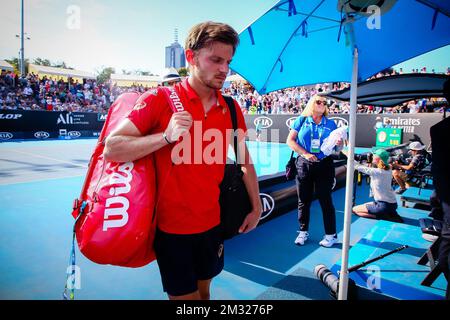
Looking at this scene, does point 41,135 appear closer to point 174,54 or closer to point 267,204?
point 267,204

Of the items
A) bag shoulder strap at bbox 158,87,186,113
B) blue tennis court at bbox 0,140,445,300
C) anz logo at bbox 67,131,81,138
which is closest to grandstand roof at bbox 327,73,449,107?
blue tennis court at bbox 0,140,445,300

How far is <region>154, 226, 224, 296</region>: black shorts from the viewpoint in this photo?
1459 millimetres

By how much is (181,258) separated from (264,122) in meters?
18.3

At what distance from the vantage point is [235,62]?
2791mm

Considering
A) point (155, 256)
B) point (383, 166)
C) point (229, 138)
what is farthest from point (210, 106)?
point (383, 166)

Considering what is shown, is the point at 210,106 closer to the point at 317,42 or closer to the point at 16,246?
the point at 317,42

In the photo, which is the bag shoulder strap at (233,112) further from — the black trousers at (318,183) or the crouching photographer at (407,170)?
the crouching photographer at (407,170)

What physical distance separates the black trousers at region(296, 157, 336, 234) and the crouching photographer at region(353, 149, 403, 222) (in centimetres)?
145

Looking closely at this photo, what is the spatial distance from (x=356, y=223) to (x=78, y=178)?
6.73 meters

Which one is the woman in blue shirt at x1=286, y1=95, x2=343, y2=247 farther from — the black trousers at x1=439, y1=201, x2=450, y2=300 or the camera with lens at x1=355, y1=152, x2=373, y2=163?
the camera with lens at x1=355, y1=152, x2=373, y2=163

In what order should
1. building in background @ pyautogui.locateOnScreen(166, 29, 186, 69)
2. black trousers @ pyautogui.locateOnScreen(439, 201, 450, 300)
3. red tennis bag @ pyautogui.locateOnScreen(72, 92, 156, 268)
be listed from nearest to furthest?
red tennis bag @ pyautogui.locateOnScreen(72, 92, 156, 268) → black trousers @ pyautogui.locateOnScreen(439, 201, 450, 300) → building in background @ pyautogui.locateOnScreen(166, 29, 186, 69)

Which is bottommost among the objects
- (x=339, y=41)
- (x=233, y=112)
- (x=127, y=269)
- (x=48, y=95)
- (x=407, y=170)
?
(x=127, y=269)

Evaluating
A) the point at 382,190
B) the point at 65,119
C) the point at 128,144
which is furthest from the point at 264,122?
the point at 128,144

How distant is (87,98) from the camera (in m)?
24.4
